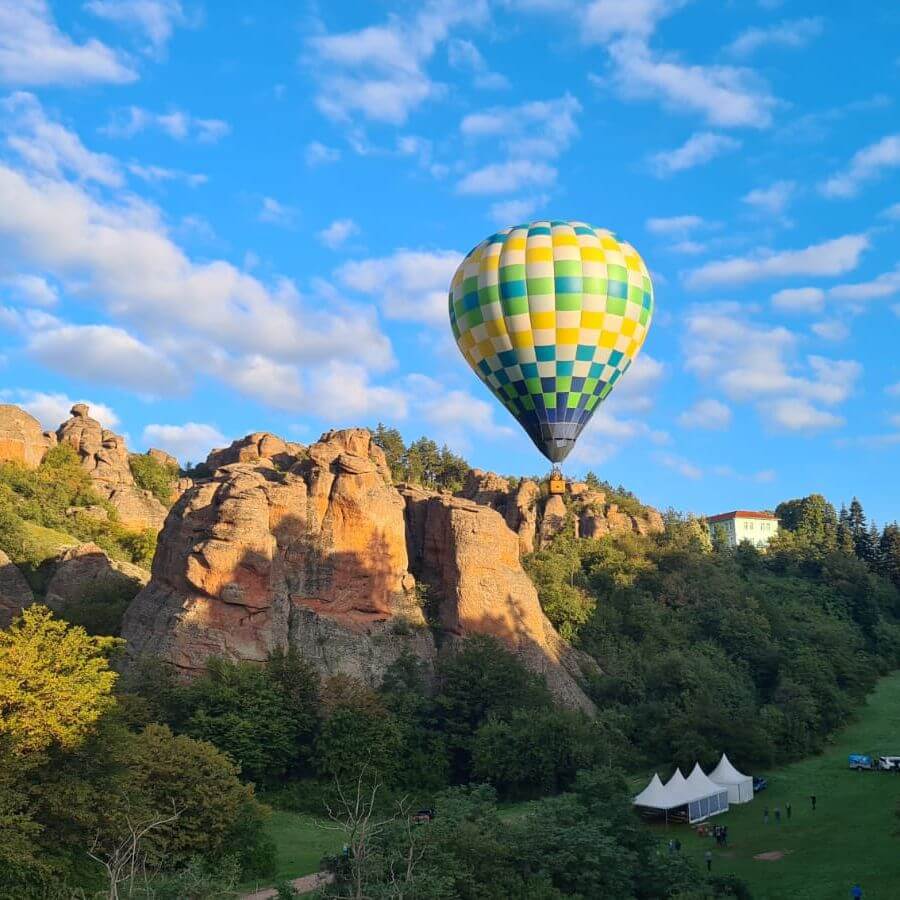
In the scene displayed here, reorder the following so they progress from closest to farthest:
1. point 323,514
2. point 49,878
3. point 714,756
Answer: point 49,878 < point 714,756 < point 323,514

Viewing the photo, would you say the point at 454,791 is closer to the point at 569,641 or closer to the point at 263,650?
the point at 263,650

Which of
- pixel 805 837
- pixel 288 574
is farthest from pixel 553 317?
pixel 805 837

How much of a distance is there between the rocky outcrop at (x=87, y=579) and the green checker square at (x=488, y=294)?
19.1 meters

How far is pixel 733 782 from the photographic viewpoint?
96.7 ft

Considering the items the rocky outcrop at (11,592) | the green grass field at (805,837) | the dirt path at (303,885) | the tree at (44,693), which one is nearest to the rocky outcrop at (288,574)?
the green grass field at (805,837)

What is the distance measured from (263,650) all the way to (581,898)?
16.3 m

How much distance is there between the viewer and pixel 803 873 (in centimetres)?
2220

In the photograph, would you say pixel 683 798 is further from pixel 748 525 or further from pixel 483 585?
pixel 748 525

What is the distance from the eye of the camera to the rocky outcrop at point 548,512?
2020 inches

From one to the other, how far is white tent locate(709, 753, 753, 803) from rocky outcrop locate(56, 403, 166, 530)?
40425 millimetres

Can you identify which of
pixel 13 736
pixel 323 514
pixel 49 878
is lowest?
pixel 49 878

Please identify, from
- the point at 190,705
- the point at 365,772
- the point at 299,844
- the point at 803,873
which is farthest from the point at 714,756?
the point at 190,705

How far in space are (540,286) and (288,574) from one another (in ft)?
44.4

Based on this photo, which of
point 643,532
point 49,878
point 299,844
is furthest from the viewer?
point 643,532
